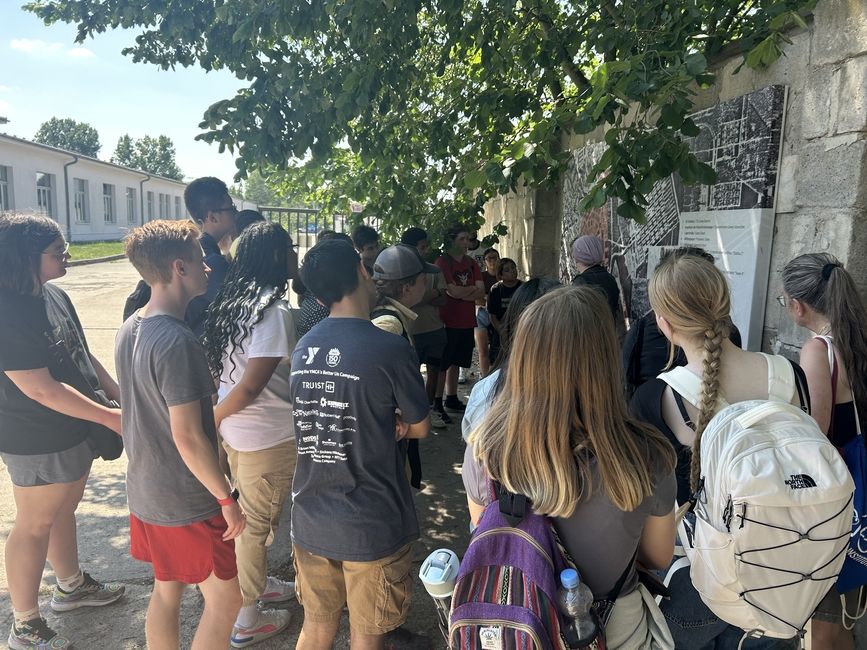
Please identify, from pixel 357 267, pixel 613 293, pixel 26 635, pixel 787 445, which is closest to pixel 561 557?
pixel 787 445

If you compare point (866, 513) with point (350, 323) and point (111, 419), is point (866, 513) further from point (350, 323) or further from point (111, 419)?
point (111, 419)

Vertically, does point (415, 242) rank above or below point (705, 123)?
below

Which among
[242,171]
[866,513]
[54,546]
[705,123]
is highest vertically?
[705,123]

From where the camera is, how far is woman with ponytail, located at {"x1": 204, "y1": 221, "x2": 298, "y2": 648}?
8.13 ft

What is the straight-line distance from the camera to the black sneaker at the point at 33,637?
2.55m

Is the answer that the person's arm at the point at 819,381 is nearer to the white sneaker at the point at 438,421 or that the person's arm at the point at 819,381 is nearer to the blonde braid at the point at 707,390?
the blonde braid at the point at 707,390

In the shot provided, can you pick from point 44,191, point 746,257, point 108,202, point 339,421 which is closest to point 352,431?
point 339,421

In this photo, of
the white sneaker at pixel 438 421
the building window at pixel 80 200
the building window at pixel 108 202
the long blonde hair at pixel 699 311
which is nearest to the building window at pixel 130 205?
the building window at pixel 108 202

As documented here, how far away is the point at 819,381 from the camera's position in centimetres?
199

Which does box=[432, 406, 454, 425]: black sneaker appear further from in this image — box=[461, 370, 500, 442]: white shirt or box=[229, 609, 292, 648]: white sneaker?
box=[461, 370, 500, 442]: white shirt

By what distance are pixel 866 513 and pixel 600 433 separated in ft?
3.89

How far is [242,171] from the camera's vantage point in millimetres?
3797

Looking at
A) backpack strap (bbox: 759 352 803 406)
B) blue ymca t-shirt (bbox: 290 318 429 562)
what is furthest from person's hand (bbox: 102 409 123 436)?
backpack strap (bbox: 759 352 803 406)

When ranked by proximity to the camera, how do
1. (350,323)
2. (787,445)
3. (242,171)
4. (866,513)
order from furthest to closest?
(242,171) < (350,323) < (866,513) < (787,445)
